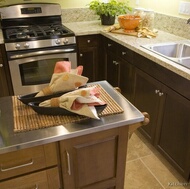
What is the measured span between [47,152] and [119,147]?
35 cm

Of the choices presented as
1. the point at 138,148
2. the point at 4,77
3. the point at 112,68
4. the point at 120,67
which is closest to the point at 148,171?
the point at 138,148

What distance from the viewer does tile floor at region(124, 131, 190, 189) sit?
5.65 feet

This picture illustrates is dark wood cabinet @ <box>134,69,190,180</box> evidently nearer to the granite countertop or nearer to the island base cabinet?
the granite countertop

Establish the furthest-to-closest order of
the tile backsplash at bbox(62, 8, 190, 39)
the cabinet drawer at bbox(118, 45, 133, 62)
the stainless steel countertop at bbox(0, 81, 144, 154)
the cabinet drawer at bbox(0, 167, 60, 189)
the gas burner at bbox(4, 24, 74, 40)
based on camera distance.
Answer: the gas burner at bbox(4, 24, 74, 40)
the tile backsplash at bbox(62, 8, 190, 39)
the cabinet drawer at bbox(118, 45, 133, 62)
the cabinet drawer at bbox(0, 167, 60, 189)
the stainless steel countertop at bbox(0, 81, 144, 154)

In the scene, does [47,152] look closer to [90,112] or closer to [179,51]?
[90,112]

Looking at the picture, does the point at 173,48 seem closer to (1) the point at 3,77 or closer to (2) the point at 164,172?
(2) the point at 164,172

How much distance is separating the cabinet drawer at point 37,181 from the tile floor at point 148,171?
0.88m

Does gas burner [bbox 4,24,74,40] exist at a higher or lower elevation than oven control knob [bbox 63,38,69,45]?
higher

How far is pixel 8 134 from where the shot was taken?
0.87m

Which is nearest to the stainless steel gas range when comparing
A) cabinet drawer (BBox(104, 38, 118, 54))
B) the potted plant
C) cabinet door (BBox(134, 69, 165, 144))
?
cabinet drawer (BBox(104, 38, 118, 54))

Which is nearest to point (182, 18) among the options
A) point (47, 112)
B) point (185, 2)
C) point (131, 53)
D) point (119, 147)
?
point (185, 2)

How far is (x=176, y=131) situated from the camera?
166cm

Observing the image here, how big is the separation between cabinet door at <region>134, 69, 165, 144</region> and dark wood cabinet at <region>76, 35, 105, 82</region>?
838 mm

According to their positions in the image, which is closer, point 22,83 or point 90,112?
point 90,112
